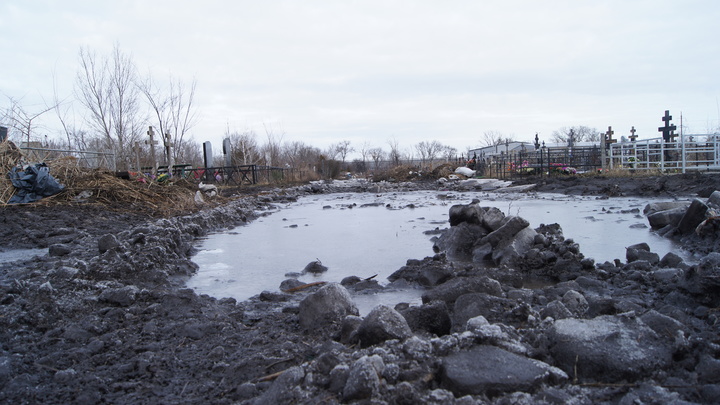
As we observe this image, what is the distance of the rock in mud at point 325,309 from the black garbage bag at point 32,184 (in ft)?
27.2

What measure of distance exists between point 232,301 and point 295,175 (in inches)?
1171

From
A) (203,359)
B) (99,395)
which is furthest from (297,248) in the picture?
(99,395)

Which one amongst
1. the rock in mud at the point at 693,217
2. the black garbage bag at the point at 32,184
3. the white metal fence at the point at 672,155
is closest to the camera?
the rock in mud at the point at 693,217

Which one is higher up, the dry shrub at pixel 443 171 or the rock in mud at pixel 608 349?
the dry shrub at pixel 443 171

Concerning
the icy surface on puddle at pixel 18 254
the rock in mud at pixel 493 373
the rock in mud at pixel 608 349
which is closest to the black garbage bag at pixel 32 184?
the icy surface on puddle at pixel 18 254

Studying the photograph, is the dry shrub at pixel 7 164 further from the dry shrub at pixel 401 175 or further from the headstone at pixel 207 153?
the dry shrub at pixel 401 175

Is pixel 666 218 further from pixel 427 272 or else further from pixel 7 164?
pixel 7 164

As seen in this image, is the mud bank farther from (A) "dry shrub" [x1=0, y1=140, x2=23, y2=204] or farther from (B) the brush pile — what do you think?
(A) "dry shrub" [x1=0, y1=140, x2=23, y2=204]

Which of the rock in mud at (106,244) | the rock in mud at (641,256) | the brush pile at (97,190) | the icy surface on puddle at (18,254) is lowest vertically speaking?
the rock in mud at (641,256)

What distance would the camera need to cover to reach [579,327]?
2.50 m

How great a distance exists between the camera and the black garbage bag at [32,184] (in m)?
9.05

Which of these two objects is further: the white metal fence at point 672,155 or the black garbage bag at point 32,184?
the white metal fence at point 672,155

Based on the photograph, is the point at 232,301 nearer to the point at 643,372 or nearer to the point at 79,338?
the point at 79,338

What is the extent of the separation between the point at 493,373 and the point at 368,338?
0.75 m
